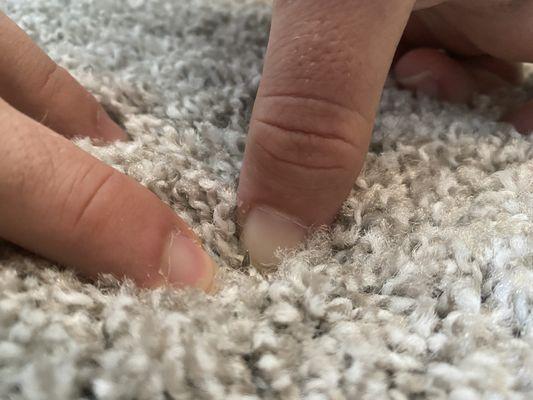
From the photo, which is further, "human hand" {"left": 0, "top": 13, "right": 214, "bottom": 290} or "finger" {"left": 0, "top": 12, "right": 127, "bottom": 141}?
"finger" {"left": 0, "top": 12, "right": 127, "bottom": 141}

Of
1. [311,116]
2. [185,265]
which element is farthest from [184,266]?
[311,116]

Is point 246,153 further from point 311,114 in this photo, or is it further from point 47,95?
point 47,95

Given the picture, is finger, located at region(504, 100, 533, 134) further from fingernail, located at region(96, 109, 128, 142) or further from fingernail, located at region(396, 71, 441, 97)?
fingernail, located at region(96, 109, 128, 142)

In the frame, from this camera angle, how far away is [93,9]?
21.6 inches

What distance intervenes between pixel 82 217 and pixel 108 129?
13 centimetres

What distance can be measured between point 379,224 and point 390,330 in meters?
0.08

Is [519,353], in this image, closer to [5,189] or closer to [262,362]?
[262,362]

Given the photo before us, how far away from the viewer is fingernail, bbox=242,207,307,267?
1.09 feet

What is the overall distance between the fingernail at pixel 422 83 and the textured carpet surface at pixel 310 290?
0.11 ft

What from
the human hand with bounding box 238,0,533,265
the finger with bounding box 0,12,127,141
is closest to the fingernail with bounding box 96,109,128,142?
the finger with bounding box 0,12,127,141

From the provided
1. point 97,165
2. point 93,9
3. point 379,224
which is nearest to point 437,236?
A: point 379,224

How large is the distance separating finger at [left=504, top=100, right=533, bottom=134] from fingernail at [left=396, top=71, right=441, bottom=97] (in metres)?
0.06

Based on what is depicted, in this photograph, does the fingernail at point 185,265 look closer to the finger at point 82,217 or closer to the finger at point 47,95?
the finger at point 82,217

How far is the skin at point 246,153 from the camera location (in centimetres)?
29
